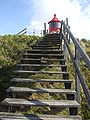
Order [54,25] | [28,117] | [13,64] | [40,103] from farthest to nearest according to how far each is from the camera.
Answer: [54,25] < [13,64] < [40,103] < [28,117]

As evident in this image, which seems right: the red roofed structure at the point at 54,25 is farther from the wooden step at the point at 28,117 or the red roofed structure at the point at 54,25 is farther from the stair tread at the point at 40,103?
the wooden step at the point at 28,117

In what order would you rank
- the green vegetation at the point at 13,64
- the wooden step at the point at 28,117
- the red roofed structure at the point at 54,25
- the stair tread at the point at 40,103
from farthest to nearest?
the red roofed structure at the point at 54,25, the green vegetation at the point at 13,64, the stair tread at the point at 40,103, the wooden step at the point at 28,117

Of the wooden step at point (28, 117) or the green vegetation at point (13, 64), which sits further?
the green vegetation at point (13, 64)

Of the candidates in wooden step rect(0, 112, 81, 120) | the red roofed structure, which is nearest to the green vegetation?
wooden step rect(0, 112, 81, 120)

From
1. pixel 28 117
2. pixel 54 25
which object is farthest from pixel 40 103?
pixel 54 25

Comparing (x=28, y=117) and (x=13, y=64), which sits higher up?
(x=13, y=64)

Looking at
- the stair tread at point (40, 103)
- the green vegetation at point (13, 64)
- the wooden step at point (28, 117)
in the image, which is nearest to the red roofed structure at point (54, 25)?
the green vegetation at point (13, 64)

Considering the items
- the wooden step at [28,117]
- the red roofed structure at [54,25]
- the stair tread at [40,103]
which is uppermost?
the red roofed structure at [54,25]

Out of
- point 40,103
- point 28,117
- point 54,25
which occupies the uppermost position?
point 54,25

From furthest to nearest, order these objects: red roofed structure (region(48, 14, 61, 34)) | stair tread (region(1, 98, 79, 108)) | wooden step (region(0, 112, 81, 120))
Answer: red roofed structure (region(48, 14, 61, 34)) < stair tread (region(1, 98, 79, 108)) < wooden step (region(0, 112, 81, 120))

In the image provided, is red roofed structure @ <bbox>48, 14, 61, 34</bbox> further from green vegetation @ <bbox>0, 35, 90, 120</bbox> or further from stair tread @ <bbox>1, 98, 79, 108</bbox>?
stair tread @ <bbox>1, 98, 79, 108</bbox>

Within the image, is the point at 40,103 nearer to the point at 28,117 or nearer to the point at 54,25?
the point at 28,117

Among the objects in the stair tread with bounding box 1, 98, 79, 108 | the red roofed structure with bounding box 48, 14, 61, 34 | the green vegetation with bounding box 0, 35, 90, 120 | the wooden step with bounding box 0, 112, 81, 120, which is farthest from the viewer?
the red roofed structure with bounding box 48, 14, 61, 34

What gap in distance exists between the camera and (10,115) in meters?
4.09
